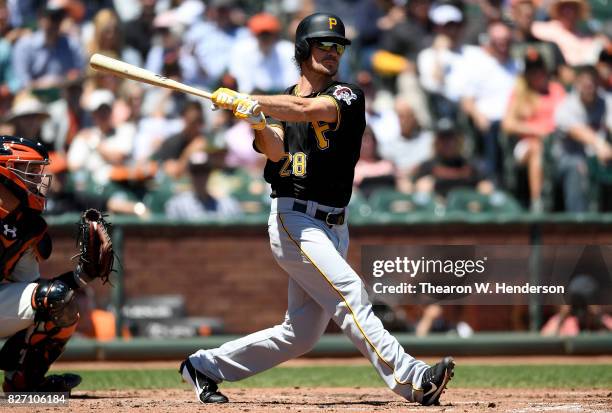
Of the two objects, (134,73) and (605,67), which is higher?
(605,67)

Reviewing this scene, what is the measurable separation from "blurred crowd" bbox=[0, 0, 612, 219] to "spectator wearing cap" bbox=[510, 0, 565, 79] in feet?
0.10

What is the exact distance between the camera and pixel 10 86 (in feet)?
39.1

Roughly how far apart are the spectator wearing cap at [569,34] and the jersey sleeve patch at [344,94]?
6.97m

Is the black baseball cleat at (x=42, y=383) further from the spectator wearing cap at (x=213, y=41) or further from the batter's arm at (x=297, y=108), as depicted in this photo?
the spectator wearing cap at (x=213, y=41)

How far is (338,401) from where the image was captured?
5953mm

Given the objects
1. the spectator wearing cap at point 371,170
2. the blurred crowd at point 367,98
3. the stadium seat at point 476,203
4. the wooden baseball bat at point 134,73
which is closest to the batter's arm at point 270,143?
the wooden baseball bat at point 134,73

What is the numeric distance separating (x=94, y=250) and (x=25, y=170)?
559 millimetres

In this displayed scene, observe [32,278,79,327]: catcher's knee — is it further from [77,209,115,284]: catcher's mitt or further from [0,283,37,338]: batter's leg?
[77,209,115,284]: catcher's mitt

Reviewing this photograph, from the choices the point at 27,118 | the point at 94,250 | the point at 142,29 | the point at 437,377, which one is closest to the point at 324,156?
the point at 437,377

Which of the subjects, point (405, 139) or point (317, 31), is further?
point (405, 139)

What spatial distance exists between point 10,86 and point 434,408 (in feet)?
26.2

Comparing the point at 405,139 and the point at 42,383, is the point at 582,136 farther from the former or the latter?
the point at 42,383

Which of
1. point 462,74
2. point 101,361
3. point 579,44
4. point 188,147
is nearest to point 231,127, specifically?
point 188,147

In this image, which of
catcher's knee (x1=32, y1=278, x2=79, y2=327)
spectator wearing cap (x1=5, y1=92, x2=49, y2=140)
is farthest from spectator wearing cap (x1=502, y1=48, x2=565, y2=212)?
catcher's knee (x1=32, y1=278, x2=79, y2=327)
